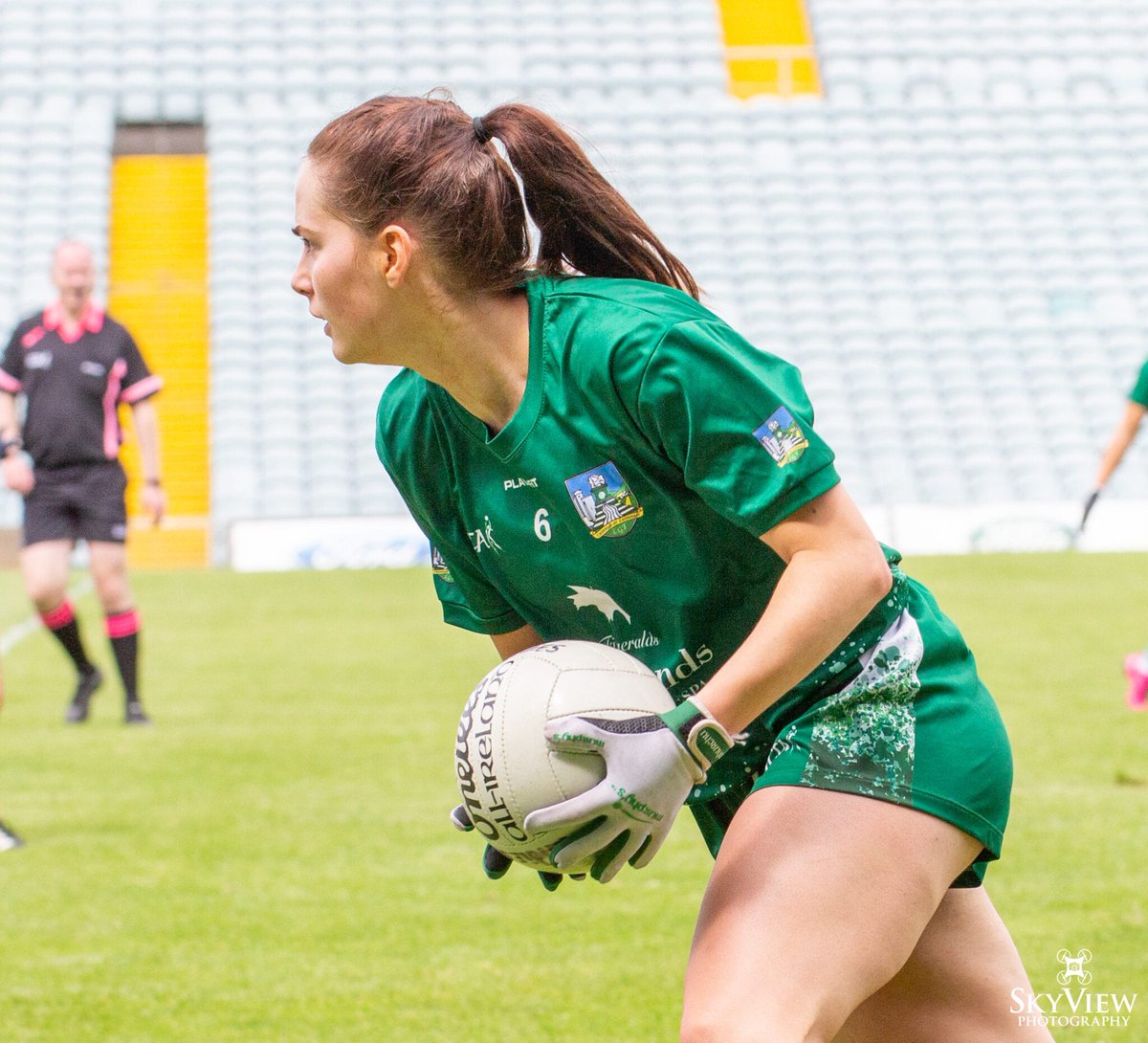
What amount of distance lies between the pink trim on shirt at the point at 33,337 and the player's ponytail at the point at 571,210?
6.99 meters

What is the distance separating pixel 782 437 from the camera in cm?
212

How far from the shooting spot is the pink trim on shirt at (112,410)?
28.6 ft

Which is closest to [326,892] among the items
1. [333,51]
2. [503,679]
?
[503,679]

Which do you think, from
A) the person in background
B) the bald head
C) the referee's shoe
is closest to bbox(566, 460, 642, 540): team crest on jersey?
the person in background

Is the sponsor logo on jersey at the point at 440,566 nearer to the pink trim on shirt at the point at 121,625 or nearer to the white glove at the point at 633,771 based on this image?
the white glove at the point at 633,771

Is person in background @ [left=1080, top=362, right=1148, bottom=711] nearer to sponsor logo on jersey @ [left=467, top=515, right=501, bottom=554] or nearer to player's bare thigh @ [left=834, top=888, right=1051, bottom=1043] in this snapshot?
player's bare thigh @ [left=834, top=888, right=1051, bottom=1043]

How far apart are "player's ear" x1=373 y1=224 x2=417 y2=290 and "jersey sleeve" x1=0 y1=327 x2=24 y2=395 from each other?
702cm

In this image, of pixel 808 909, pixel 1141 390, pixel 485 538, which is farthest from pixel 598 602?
pixel 1141 390

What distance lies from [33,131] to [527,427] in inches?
913

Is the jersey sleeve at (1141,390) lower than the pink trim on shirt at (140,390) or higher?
higher

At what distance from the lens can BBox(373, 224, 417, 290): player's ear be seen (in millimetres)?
2254

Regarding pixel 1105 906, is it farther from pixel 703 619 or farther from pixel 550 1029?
pixel 703 619

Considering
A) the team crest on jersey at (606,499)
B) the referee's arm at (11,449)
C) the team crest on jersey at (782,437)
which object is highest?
the team crest on jersey at (782,437)

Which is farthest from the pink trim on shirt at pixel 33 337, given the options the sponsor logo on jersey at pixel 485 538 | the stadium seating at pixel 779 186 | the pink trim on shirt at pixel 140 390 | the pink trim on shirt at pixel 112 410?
the stadium seating at pixel 779 186
